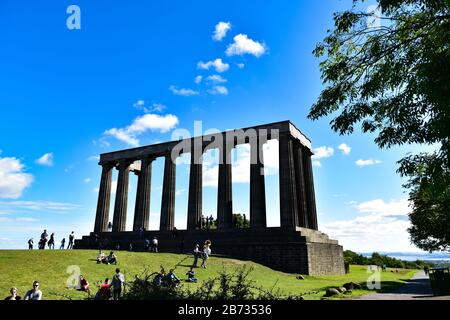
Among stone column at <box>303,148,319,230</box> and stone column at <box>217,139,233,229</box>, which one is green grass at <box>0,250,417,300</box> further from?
stone column at <box>303,148,319,230</box>

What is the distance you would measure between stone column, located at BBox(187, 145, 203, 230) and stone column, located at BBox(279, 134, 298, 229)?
9.92 meters

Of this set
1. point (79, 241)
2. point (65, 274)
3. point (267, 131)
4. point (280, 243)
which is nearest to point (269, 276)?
point (280, 243)

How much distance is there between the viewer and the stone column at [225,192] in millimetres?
37250

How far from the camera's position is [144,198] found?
44.6 meters

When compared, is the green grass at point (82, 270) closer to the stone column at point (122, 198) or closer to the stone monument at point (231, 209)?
the stone monument at point (231, 209)

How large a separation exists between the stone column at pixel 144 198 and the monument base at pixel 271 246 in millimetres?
3464

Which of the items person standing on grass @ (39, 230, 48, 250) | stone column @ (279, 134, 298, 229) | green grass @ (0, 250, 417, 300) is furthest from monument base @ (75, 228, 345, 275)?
person standing on grass @ (39, 230, 48, 250)

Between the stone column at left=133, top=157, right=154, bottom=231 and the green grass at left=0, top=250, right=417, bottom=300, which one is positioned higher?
the stone column at left=133, top=157, right=154, bottom=231

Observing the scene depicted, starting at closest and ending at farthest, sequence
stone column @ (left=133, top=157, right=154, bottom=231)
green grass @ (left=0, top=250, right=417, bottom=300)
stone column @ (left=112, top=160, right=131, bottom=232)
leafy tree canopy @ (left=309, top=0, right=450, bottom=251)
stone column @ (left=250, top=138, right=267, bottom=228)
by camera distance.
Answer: leafy tree canopy @ (left=309, top=0, right=450, bottom=251), green grass @ (left=0, top=250, right=417, bottom=300), stone column @ (left=250, top=138, right=267, bottom=228), stone column @ (left=133, top=157, right=154, bottom=231), stone column @ (left=112, top=160, right=131, bottom=232)

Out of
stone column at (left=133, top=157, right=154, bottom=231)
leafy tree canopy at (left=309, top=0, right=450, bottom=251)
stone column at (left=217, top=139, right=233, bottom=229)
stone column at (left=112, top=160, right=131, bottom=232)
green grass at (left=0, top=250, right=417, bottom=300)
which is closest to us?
leafy tree canopy at (left=309, top=0, right=450, bottom=251)

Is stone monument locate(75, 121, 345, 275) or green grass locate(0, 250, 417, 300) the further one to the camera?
stone monument locate(75, 121, 345, 275)

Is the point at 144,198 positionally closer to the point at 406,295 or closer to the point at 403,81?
the point at 406,295

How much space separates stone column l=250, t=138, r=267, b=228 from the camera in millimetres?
35659

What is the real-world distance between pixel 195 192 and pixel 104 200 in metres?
15.7
